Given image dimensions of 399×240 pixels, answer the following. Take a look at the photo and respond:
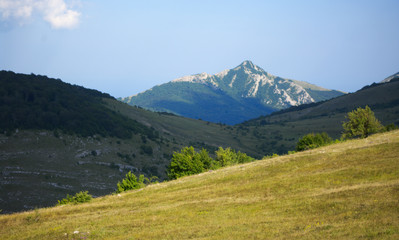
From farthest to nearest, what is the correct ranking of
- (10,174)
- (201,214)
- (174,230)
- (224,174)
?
(10,174) < (224,174) < (201,214) < (174,230)

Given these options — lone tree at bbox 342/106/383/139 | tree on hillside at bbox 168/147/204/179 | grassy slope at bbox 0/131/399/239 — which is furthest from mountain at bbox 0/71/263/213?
lone tree at bbox 342/106/383/139

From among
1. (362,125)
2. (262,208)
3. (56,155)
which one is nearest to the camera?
(262,208)

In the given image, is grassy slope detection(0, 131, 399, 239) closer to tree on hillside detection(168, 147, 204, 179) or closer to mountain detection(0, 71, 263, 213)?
tree on hillside detection(168, 147, 204, 179)

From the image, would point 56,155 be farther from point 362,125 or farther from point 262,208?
point 262,208

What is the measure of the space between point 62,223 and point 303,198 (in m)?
20.8

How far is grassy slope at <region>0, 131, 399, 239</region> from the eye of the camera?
→ 22.1m

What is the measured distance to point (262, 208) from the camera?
2883cm

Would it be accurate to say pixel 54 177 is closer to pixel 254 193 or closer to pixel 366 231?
pixel 254 193

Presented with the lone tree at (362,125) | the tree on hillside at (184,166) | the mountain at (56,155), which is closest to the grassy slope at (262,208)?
the tree on hillside at (184,166)

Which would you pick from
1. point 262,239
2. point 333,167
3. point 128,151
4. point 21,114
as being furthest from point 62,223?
point 21,114

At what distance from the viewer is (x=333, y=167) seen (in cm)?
3984

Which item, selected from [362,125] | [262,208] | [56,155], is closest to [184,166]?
[362,125]

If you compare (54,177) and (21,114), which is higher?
(21,114)

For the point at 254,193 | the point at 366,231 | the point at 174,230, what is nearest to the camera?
the point at 366,231
